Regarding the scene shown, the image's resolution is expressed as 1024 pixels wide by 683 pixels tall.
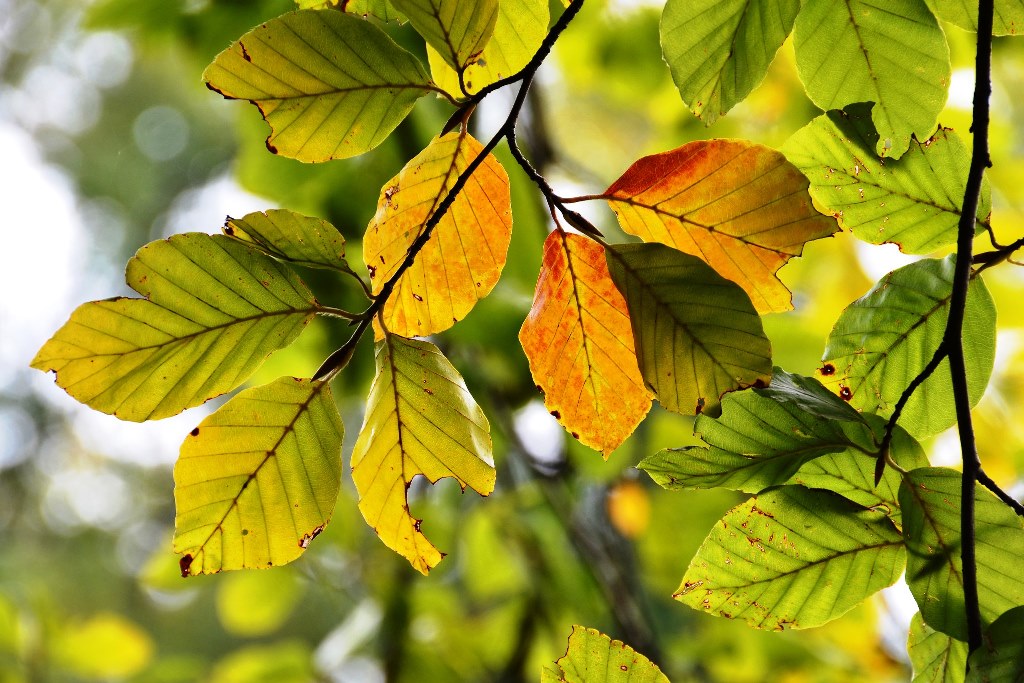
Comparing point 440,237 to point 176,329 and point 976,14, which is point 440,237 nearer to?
point 176,329

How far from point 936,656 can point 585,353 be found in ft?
0.68

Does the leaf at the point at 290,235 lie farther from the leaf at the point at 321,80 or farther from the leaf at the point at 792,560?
the leaf at the point at 792,560

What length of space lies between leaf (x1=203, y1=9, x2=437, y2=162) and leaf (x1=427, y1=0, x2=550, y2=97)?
35 mm

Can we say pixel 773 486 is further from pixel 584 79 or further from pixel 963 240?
pixel 584 79

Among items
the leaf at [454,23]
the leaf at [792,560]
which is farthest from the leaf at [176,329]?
the leaf at [792,560]

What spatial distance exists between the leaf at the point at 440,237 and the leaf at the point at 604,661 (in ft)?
0.47

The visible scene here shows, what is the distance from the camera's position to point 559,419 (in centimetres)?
35

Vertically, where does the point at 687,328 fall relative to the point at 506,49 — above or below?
below

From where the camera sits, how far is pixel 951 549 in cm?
34

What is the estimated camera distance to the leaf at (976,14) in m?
0.36

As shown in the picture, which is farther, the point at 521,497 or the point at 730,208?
the point at 521,497

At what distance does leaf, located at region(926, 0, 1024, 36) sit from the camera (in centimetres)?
36

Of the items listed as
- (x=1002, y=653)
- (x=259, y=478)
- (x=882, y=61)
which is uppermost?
(x=882, y=61)

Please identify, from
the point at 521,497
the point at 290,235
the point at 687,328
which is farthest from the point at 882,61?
the point at 521,497
